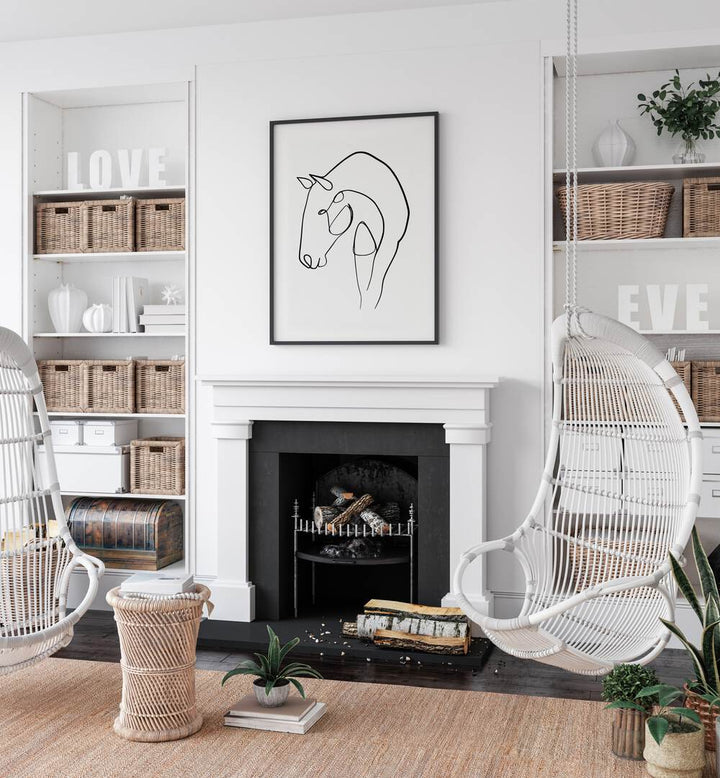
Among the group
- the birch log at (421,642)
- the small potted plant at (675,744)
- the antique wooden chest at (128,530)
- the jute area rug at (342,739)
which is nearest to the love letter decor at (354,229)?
the antique wooden chest at (128,530)

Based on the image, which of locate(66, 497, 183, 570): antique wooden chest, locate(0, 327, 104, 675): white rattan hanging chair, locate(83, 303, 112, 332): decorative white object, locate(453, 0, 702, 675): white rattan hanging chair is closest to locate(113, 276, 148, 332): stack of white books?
locate(83, 303, 112, 332): decorative white object

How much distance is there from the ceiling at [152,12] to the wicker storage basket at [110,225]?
81cm

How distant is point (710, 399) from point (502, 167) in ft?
4.37

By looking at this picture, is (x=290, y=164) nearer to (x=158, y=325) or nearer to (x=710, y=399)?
(x=158, y=325)

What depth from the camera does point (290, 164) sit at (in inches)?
169

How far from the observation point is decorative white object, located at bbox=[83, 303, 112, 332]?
15.0 feet

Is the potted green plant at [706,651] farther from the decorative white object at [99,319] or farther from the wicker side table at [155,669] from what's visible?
the decorative white object at [99,319]

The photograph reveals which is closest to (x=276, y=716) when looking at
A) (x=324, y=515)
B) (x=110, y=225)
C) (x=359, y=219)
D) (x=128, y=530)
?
(x=324, y=515)

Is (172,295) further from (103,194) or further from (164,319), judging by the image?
(103,194)

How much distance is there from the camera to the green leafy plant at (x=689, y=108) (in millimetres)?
3955

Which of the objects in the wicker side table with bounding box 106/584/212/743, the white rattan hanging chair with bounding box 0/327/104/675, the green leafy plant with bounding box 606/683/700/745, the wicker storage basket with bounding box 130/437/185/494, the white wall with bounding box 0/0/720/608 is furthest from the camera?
the wicker storage basket with bounding box 130/437/185/494

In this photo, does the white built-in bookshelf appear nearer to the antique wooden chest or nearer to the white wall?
the antique wooden chest

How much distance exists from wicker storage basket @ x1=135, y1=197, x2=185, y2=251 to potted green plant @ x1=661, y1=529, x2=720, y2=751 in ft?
9.26

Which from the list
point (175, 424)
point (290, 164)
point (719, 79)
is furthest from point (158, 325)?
point (719, 79)
